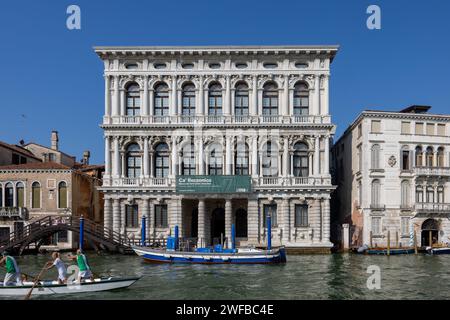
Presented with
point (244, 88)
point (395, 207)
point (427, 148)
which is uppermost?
point (244, 88)

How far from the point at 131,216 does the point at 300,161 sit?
40.6ft

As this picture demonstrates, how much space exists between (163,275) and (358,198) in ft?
57.5

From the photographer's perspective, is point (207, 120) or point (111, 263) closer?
point (111, 263)

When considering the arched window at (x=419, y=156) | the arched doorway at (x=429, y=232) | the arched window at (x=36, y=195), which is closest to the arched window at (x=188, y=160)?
the arched window at (x=36, y=195)

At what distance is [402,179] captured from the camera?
3169cm

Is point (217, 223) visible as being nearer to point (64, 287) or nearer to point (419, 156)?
point (419, 156)

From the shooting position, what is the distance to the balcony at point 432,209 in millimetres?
31219

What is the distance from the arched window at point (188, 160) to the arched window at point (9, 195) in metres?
12.2

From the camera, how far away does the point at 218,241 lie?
32125 mm

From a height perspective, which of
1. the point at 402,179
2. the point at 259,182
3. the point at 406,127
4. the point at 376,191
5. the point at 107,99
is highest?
the point at 107,99

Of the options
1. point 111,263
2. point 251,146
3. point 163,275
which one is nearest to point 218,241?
point 251,146

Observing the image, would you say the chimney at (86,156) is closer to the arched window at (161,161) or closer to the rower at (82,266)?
the arched window at (161,161)

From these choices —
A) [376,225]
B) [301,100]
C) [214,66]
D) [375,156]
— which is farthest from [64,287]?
[375,156]
